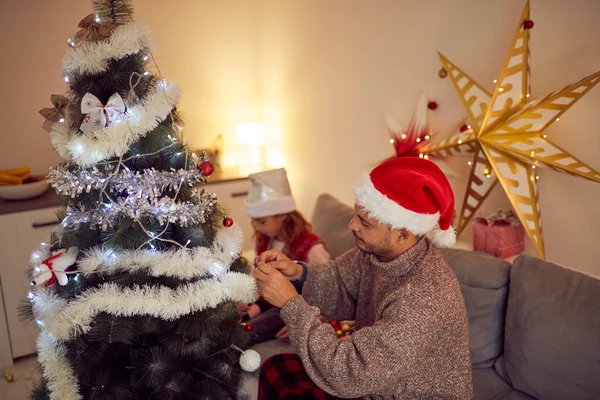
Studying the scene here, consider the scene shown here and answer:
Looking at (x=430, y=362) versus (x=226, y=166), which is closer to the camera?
(x=430, y=362)

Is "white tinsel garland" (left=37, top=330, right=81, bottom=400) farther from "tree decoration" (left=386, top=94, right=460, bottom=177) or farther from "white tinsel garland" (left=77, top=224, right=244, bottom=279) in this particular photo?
"tree decoration" (left=386, top=94, right=460, bottom=177)

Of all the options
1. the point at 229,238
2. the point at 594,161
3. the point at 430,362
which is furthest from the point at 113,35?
the point at 594,161

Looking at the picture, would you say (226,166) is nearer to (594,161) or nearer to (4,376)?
(4,376)

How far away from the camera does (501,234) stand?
6.59 feet

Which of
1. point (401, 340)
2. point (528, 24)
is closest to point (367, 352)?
point (401, 340)

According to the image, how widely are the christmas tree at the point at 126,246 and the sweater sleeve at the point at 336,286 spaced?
36 centimetres

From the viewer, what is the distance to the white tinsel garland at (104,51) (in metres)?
1.30

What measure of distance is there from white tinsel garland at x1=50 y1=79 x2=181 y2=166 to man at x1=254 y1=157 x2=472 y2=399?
519 mm

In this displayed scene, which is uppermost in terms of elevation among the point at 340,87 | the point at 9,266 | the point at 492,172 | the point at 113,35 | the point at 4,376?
the point at 113,35

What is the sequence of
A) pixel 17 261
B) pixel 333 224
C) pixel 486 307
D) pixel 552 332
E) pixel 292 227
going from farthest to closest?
Answer: 1. pixel 17 261
2. pixel 333 224
3. pixel 292 227
4. pixel 486 307
5. pixel 552 332

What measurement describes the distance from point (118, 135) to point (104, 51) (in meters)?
0.21

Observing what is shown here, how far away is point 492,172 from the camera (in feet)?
6.69

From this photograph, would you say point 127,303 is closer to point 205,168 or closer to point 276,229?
point 205,168

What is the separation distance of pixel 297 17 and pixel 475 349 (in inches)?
95.8
